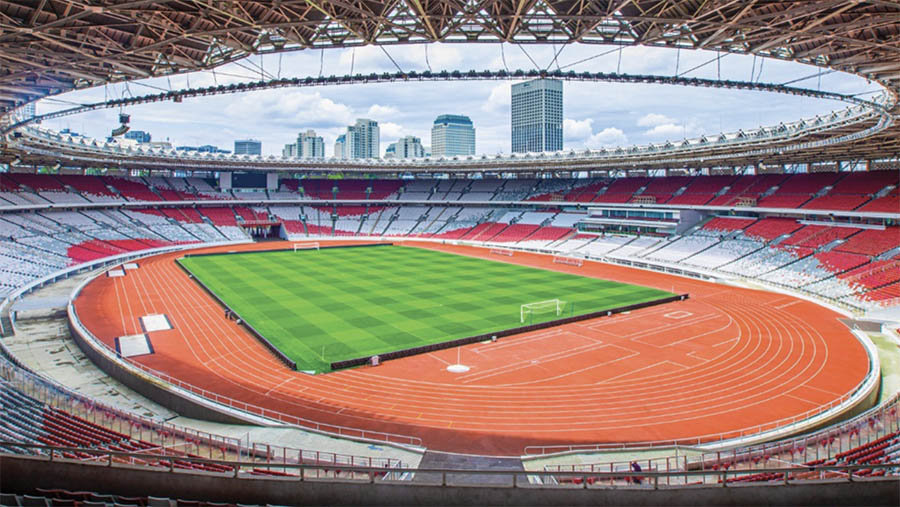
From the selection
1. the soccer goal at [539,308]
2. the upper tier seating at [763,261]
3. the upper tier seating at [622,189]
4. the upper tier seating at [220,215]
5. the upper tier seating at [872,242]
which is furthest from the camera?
the upper tier seating at [220,215]

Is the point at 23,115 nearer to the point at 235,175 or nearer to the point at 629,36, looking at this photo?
the point at 629,36

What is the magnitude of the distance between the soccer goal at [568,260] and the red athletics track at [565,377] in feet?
61.0

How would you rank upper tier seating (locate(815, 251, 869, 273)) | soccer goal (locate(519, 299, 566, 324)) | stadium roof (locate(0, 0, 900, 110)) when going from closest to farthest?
stadium roof (locate(0, 0, 900, 110))
soccer goal (locate(519, 299, 566, 324))
upper tier seating (locate(815, 251, 869, 273))

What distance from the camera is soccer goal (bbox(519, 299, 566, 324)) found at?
29375 millimetres

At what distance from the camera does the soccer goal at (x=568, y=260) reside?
50.4 metres

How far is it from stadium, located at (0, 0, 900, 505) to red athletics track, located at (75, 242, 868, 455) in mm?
145

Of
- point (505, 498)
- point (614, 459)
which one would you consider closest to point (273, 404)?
point (614, 459)

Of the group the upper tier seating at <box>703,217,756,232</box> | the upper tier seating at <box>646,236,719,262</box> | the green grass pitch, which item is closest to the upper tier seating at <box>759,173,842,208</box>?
the upper tier seating at <box>703,217,756,232</box>

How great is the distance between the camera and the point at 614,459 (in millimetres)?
13445

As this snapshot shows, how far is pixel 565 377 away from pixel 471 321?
27.2 ft

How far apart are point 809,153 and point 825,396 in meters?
29.2

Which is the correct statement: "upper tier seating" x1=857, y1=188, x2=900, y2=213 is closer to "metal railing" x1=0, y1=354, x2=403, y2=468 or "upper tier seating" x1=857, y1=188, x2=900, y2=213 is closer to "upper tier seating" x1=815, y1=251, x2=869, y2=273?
"upper tier seating" x1=815, y1=251, x2=869, y2=273

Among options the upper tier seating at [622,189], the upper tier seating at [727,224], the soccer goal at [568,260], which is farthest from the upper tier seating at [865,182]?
the soccer goal at [568,260]

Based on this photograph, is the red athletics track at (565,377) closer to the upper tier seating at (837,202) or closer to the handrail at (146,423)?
the handrail at (146,423)
